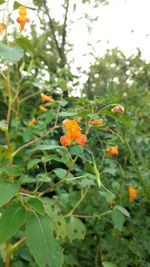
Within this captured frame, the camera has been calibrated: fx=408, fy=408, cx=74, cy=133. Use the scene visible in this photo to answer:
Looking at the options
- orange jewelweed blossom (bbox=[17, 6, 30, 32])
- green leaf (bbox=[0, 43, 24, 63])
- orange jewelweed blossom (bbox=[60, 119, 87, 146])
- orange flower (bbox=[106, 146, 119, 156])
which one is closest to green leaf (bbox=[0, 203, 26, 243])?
orange jewelweed blossom (bbox=[60, 119, 87, 146])

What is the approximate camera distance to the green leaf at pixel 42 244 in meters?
0.90

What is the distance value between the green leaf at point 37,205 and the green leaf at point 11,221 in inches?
1.1

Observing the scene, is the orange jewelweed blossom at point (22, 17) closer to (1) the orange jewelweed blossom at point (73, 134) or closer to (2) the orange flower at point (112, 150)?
(1) the orange jewelweed blossom at point (73, 134)

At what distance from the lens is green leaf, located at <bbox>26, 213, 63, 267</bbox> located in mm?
898

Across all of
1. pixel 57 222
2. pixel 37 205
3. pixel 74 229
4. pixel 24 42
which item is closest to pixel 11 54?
pixel 24 42

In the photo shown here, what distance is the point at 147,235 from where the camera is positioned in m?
1.61

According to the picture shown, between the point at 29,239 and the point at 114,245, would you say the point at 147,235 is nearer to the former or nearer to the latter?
the point at 114,245

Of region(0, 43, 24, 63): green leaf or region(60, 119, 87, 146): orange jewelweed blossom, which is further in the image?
region(60, 119, 87, 146): orange jewelweed blossom

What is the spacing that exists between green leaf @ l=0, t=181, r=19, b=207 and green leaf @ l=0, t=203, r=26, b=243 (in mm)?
60

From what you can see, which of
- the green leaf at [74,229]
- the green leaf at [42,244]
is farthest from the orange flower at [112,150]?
the green leaf at [42,244]

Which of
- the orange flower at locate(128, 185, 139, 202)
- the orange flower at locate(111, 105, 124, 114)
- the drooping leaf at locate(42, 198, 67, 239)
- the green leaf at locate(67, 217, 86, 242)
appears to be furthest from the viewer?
the orange flower at locate(128, 185, 139, 202)

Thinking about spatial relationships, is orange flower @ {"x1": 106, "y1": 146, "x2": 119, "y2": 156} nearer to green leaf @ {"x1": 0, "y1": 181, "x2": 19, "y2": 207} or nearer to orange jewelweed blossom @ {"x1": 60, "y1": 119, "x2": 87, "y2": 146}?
orange jewelweed blossom @ {"x1": 60, "y1": 119, "x2": 87, "y2": 146}

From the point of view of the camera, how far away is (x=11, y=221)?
93 centimetres

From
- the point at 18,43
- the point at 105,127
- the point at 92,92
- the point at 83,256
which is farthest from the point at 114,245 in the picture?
the point at 92,92
